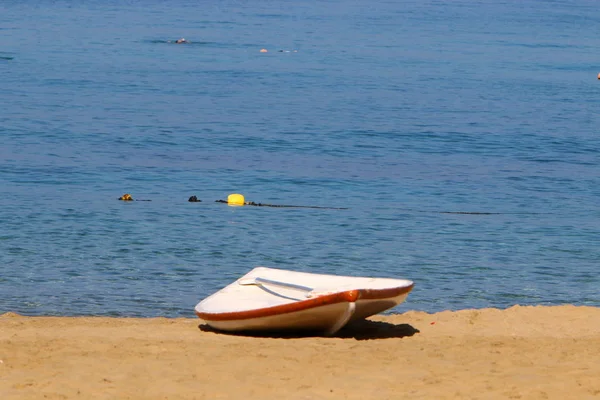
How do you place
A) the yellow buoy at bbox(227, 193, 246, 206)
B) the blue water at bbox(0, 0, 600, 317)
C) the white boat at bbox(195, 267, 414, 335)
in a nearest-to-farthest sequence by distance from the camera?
the white boat at bbox(195, 267, 414, 335) < the blue water at bbox(0, 0, 600, 317) < the yellow buoy at bbox(227, 193, 246, 206)

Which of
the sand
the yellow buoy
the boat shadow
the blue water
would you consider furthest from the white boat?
the yellow buoy

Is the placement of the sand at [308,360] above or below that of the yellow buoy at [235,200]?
above

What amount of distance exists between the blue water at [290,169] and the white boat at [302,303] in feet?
6.85

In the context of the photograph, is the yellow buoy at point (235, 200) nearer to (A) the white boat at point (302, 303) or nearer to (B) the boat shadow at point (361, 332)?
(B) the boat shadow at point (361, 332)

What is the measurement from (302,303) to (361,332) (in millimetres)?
1159

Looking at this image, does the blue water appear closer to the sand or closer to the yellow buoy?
the yellow buoy

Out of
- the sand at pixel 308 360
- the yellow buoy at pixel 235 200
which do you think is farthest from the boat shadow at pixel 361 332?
the yellow buoy at pixel 235 200

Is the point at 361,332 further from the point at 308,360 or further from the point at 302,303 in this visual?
the point at 308,360

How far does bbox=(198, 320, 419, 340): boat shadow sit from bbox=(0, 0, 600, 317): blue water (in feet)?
6.61

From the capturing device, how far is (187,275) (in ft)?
49.8

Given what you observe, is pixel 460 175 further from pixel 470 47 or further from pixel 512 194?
pixel 470 47

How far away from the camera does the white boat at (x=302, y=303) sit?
10320mm

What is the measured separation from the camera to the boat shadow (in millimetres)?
10859

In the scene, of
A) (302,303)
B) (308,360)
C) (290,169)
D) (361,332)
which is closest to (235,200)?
(290,169)
